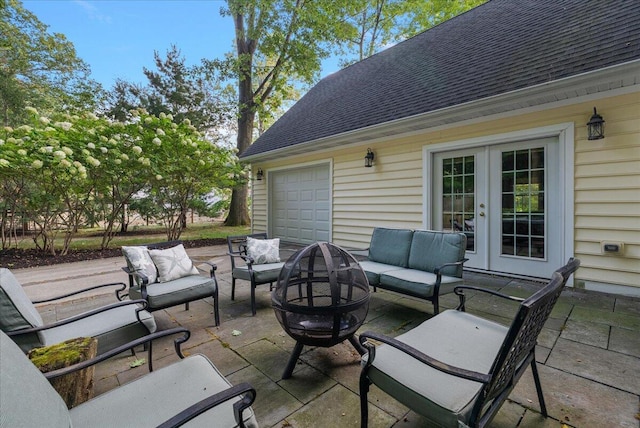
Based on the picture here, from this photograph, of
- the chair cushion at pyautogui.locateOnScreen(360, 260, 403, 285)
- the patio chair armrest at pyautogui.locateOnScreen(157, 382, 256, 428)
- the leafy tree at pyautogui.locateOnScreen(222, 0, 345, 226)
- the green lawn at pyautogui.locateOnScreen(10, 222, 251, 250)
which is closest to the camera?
the patio chair armrest at pyautogui.locateOnScreen(157, 382, 256, 428)

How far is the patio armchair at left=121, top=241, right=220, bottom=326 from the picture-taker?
8.46 feet

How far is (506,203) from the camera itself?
4.41 metres

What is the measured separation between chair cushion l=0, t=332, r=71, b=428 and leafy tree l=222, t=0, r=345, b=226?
407 inches

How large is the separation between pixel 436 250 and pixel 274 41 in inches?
452

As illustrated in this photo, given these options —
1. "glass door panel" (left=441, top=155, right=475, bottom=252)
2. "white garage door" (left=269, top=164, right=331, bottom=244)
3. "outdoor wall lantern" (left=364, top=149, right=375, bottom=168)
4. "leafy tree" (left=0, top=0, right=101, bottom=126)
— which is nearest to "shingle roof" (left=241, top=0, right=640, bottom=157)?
"outdoor wall lantern" (left=364, top=149, right=375, bottom=168)

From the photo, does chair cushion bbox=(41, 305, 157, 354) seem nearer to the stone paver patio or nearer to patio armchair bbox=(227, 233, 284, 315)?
the stone paver patio

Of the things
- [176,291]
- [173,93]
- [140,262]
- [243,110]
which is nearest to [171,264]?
[140,262]

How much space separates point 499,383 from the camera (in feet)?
3.95

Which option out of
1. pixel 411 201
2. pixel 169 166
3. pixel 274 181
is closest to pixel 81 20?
pixel 169 166

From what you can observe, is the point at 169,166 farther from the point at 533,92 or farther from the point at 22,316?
the point at 533,92

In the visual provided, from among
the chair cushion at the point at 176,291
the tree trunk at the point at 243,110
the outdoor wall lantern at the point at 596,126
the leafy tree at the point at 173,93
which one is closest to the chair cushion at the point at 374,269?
the chair cushion at the point at 176,291

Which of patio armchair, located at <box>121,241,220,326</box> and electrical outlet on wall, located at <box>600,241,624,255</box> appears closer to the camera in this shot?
patio armchair, located at <box>121,241,220,326</box>

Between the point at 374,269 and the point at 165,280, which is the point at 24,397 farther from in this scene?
A: the point at 374,269

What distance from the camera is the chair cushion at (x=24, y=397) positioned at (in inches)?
31.1
